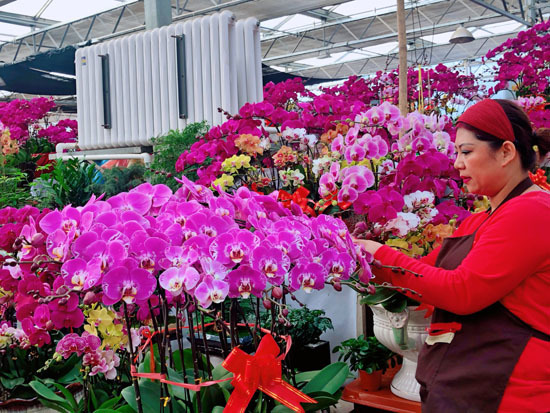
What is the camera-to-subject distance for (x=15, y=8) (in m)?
10.3

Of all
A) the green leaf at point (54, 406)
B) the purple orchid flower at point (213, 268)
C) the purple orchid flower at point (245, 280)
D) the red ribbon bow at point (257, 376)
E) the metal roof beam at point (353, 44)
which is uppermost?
the metal roof beam at point (353, 44)

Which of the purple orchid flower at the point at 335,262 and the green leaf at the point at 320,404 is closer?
the purple orchid flower at the point at 335,262

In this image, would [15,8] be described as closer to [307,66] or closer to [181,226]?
[307,66]

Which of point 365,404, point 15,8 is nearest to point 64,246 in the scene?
point 365,404

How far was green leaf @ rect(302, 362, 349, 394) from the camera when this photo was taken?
123 cm

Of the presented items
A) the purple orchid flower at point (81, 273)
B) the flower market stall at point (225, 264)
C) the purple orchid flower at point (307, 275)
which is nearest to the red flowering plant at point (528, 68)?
the flower market stall at point (225, 264)

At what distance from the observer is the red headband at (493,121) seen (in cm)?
115

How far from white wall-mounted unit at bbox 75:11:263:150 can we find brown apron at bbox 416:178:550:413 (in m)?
2.80

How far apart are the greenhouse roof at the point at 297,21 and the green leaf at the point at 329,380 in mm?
7529

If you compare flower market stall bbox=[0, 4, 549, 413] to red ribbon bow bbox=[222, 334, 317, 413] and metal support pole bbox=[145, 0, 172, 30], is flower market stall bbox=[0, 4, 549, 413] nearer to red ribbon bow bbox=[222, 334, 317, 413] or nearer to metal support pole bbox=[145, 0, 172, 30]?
red ribbon bow bbox=[222, 334, 317, 413]

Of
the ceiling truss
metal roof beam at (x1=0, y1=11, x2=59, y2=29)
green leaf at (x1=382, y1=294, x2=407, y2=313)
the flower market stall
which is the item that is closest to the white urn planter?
the flower market stall

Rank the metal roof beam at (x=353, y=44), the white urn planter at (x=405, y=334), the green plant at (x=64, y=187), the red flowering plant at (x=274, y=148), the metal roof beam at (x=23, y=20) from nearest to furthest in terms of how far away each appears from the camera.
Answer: the white urn planter at (x=405, y=334), the red flowering plant at (x=274, y=148), the green plant at (x=64, y=187), the metal roof beam at (x=23, y=20), the metal roof beam at (x=353, y=44)

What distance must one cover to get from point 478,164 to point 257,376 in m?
0.60

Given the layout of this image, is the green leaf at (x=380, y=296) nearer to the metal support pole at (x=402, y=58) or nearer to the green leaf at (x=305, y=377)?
the green leaf at (x=305, y=377)
